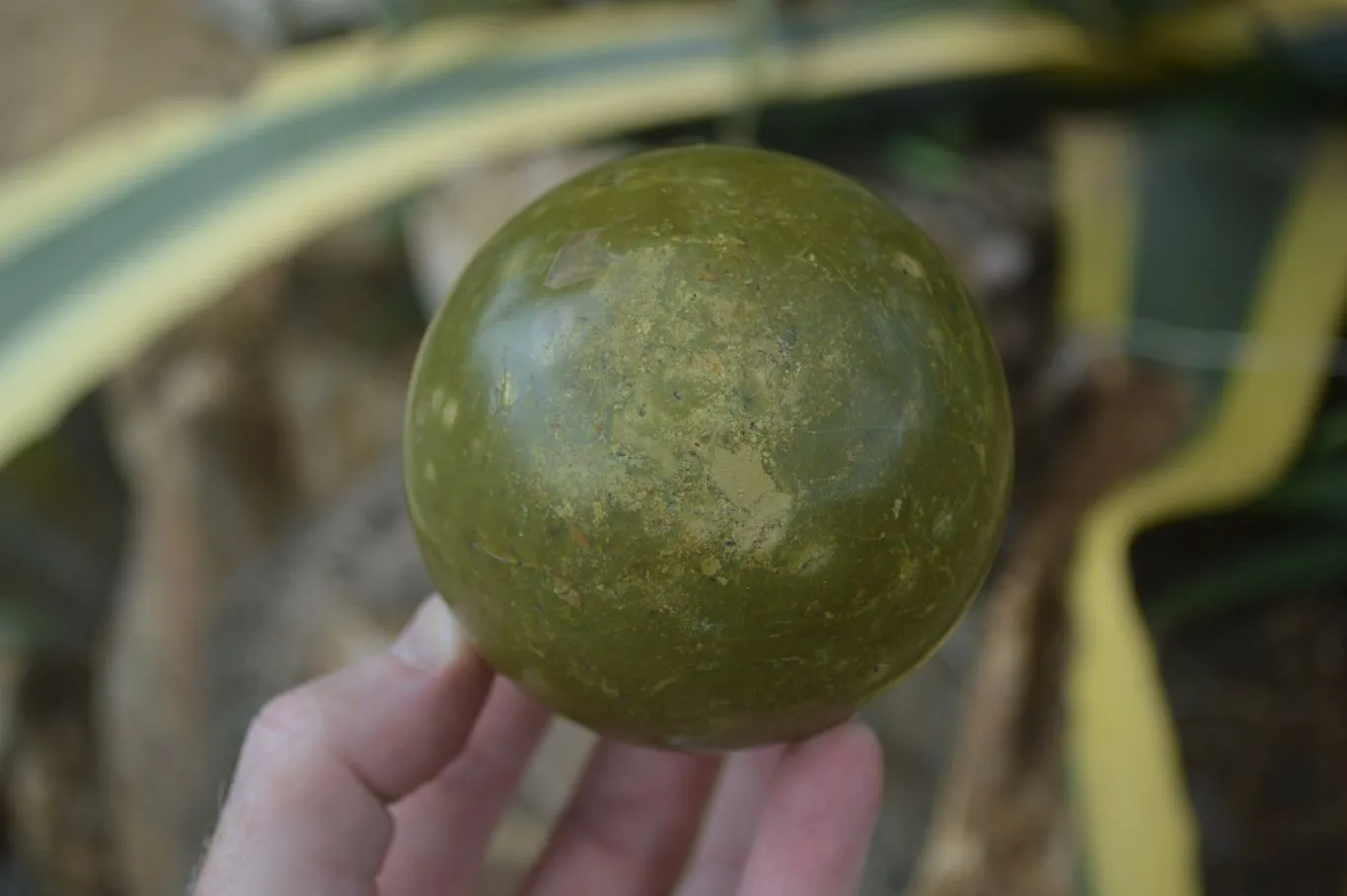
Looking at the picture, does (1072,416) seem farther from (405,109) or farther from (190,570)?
→ (190,570)

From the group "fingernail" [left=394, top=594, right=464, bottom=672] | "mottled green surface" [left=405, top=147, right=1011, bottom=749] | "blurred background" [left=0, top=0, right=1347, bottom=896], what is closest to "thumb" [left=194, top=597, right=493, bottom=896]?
"fingernail" [left=394, top=594, right=464, bottom=672]

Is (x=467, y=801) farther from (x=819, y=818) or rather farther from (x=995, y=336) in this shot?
(x=995, y=336)

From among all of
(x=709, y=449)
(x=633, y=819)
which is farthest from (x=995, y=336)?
(x=709, y=449)

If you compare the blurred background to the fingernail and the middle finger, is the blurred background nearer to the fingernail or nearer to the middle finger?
the middle finger

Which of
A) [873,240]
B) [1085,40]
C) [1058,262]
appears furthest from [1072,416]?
[873,240]

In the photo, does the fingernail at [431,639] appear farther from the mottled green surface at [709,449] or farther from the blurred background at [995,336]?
the blurred background at [995,336]
